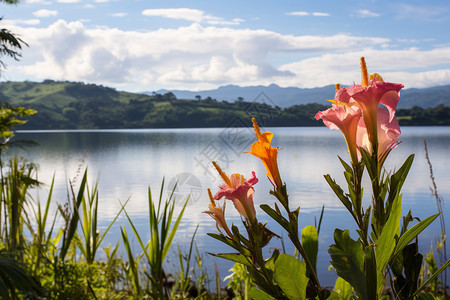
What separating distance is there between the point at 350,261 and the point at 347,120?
0.82 feet

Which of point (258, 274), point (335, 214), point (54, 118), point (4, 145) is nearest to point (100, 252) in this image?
point (4, 145)

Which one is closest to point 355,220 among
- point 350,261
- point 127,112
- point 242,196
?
point 350,261

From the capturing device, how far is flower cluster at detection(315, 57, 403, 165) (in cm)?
69

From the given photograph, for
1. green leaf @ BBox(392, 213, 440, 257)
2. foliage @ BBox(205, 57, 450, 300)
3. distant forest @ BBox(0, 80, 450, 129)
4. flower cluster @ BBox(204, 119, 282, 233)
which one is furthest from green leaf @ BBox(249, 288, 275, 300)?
distant forest @ BBox(0, 80, 450, 129)

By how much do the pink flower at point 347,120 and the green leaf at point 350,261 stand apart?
164 millimetres

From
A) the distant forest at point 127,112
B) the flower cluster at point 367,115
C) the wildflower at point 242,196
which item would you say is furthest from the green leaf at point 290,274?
the distant forest at point 127,112

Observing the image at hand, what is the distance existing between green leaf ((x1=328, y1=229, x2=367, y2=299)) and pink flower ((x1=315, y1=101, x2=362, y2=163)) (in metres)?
0.16

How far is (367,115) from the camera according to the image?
70cm

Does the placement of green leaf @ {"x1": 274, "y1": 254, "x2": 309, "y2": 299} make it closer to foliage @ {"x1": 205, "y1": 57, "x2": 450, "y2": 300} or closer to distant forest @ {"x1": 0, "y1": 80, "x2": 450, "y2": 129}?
foliage @ {"x1": 205, "y1": 57, "x2": 450, "y2": 300}

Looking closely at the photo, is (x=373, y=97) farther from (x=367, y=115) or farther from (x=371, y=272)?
(x=371, y=272)

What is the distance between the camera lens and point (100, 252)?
294 inches

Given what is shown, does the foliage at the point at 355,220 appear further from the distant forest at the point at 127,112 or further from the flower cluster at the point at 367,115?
the distant forest at the point at 127,112

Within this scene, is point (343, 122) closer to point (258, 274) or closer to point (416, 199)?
point (258, 274)

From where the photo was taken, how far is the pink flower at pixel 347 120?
0.73m
